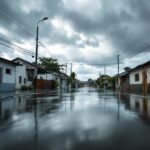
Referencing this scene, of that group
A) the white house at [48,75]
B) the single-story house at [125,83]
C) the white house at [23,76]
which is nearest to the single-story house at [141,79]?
the single-story house at [125,83]

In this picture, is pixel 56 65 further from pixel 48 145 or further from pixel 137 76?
pixel 48 145

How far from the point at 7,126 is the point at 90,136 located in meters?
3.09

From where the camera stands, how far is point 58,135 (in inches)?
245

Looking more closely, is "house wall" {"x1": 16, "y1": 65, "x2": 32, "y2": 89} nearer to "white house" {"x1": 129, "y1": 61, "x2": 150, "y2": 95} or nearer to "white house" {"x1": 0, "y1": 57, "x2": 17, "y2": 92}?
"white house" {"x1": 0, "y1": 57, "x2": 17, "y2": 92}

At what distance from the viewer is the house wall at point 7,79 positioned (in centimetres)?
3308

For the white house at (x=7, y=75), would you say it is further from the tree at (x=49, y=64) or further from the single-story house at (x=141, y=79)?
the tree at (x=49, y=64)

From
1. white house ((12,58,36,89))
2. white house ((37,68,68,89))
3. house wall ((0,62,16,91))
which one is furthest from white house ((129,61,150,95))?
white house ((37,68,68,89))

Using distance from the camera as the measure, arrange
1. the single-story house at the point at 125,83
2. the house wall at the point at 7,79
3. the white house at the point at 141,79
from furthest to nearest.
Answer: the single-story house at the point at 125,83, the white house at the point at 141,79, the house wall at the point at 7,79

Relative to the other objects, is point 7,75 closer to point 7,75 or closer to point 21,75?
point 7,75

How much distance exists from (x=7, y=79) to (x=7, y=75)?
621mm

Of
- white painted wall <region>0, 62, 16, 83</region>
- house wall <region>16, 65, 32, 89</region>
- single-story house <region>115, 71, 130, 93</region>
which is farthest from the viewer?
single-story house <region>115, 71, 130, 93</region>

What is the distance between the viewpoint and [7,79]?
35.0 metres

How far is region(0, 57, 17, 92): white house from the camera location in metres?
32.9

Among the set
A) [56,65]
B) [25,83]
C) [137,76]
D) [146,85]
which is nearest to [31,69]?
[25,83]
